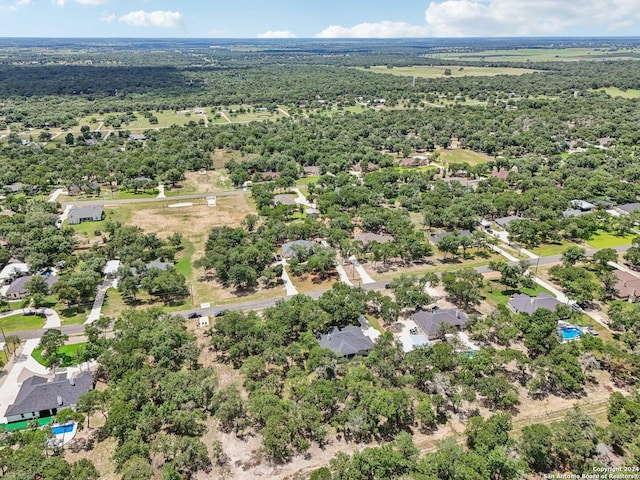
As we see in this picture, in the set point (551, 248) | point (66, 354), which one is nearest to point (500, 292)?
point (551, 248)

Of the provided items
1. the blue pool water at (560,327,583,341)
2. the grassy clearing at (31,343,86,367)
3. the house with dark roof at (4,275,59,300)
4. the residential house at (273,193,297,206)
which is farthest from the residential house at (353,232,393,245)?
the house with dark roof at (4,275,59,300)

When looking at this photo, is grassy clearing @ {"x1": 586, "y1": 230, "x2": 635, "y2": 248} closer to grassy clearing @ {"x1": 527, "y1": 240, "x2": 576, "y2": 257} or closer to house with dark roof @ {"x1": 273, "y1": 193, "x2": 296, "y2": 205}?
grassy clearing @ {"x1": 527, "y1": 240, "x2": 576, "y2": 257}

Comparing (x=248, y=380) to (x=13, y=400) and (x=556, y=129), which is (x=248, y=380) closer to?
(x=13, y=400)

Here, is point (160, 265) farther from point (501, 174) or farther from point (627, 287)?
point (501, 174)

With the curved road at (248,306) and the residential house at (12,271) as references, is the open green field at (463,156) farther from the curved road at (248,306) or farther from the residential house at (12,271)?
the residential house at (12,271)

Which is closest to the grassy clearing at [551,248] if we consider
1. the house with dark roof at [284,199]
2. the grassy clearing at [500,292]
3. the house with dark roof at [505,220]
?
the house with dark roof at [505,220]
